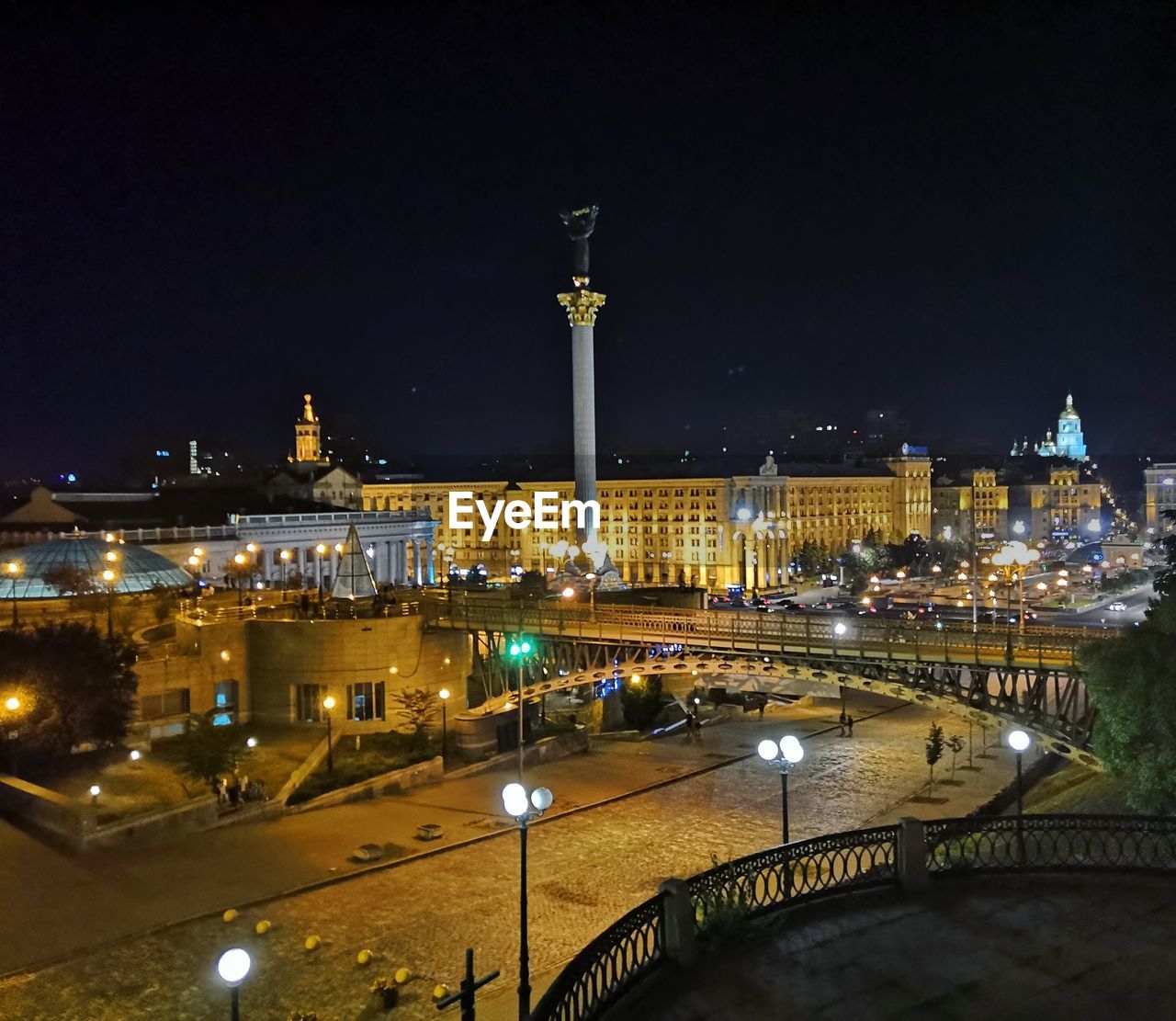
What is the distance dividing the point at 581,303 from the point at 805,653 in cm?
4082

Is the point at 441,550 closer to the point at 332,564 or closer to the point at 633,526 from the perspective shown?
the point at 633,526

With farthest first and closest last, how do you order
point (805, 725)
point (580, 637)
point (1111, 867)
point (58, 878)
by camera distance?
point (805, 725), point (580, 637), point (58, 878), point (1111, 867)

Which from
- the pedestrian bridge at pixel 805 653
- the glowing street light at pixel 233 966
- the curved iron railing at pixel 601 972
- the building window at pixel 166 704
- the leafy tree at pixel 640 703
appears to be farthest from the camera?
the leafy tree at pixel 640 703

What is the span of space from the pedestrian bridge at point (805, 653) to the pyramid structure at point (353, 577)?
17.6ft

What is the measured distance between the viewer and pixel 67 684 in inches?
1356

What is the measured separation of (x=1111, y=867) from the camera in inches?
604

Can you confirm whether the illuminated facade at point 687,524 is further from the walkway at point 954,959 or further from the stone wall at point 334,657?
the walkway at point 954,959

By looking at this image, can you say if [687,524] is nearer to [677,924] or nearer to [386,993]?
[386,993]

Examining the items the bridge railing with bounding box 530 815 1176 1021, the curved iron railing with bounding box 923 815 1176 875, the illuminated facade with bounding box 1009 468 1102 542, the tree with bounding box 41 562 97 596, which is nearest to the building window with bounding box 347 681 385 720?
the tree with bounding box 41 562 97 596

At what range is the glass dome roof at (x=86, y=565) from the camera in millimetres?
52500

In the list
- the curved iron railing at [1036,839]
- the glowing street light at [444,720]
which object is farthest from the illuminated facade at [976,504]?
the curved iron railing at [1036,839]

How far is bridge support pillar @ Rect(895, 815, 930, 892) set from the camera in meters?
14.8

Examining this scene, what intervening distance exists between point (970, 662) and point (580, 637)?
14.7 m

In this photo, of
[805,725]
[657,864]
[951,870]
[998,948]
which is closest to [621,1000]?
[998,948]
